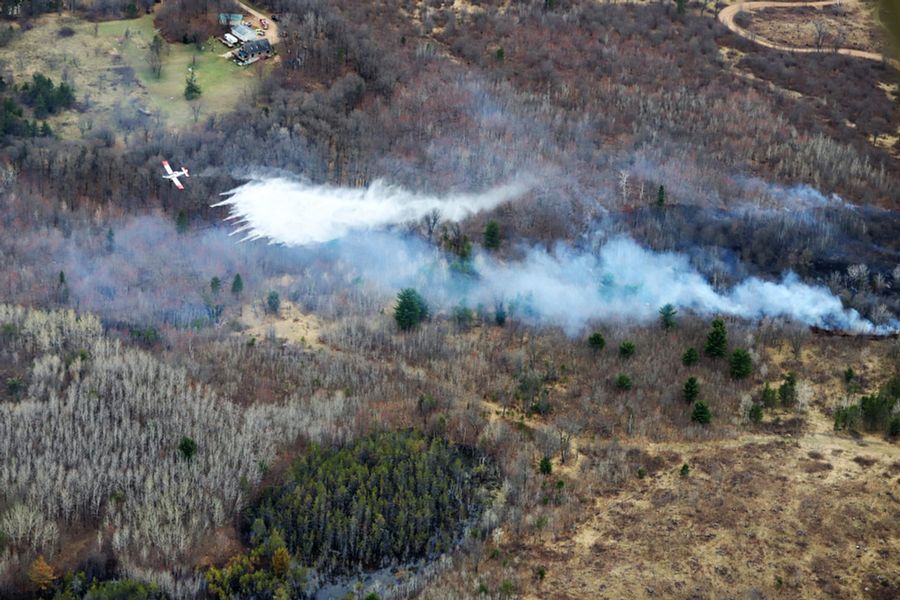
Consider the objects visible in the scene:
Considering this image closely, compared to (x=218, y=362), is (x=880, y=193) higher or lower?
higher

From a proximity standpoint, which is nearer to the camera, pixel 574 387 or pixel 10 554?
pixel 10 554

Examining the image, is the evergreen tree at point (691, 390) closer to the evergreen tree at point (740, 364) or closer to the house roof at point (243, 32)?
the evergreen tree at point (740, 364)

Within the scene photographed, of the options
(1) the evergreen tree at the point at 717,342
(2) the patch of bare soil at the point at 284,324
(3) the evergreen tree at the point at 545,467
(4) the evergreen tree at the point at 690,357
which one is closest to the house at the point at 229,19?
(2) the patch of bare soil at the point at 284,324

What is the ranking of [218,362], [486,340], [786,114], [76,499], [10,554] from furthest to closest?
1. [786,114]
2. [486,340]
3. [218,362]
4. [76,499]
5. [10,554]

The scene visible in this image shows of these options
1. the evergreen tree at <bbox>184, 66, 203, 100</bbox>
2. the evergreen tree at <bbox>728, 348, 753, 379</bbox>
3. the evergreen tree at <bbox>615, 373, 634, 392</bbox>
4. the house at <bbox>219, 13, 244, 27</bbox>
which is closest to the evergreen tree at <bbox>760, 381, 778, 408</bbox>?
the evergreen tree at <bbox>728, 348, 753, 379</bbox>

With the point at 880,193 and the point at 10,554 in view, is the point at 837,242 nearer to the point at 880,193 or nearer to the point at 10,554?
the point at 880,193

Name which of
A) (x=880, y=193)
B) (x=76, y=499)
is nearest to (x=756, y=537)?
(x=76, y=499)
